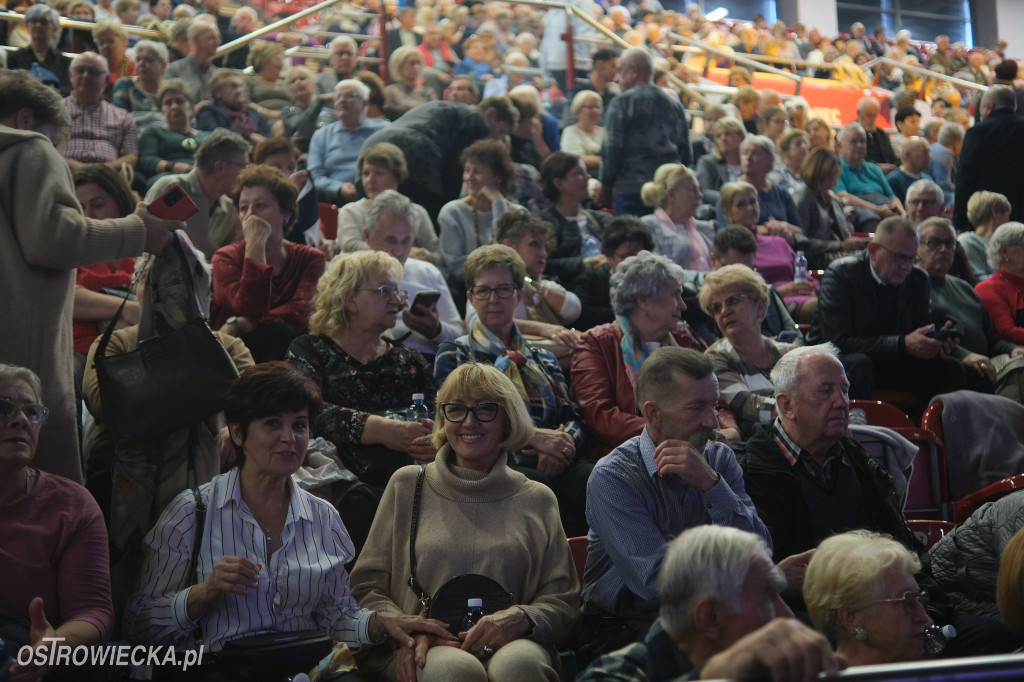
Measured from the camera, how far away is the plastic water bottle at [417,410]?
11.8ft

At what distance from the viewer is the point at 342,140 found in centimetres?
722

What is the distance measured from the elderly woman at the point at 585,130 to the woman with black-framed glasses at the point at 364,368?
205 inches

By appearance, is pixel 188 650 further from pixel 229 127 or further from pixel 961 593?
pixel 229 127

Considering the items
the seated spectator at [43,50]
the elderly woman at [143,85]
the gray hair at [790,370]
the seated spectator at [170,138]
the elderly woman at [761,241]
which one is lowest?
the elderly woman at [761,241]

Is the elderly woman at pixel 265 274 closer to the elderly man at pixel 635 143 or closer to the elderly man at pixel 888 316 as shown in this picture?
the elderly man at pixel 888 316

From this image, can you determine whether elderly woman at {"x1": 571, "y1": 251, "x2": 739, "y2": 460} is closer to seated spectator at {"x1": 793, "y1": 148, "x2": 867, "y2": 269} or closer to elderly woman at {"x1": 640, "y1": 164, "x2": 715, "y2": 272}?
elderly woman at {"x1": 640, "y1": 164, "x2": 715, "y2": 272}

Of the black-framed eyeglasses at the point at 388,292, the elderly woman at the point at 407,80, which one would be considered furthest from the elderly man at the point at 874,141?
the black-framed eyeglasses at the point at 388,292

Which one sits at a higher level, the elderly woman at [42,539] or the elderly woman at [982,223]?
the elderly woman at [42,539]

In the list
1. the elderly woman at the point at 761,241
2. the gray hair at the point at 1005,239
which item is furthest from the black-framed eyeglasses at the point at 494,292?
the gray hair at the point at 1005,239

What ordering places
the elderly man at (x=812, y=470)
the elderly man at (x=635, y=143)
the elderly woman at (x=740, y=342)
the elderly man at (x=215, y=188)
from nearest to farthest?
1. the elderly man at (x=812, y=470)
2. the elderly woman at (x=740, y=342)
3. the elderly man at (x=215, y=188)
4. the elderly man at (x=635, y=143)

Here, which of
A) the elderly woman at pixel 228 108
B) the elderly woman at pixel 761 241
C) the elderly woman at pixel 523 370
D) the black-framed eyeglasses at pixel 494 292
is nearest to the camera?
the elderly woman at pixel 523 370

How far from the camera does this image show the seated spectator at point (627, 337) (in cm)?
410

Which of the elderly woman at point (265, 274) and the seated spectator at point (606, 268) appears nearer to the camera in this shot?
the elderly woman at point (265, 274)

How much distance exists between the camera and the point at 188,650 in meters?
2.59
